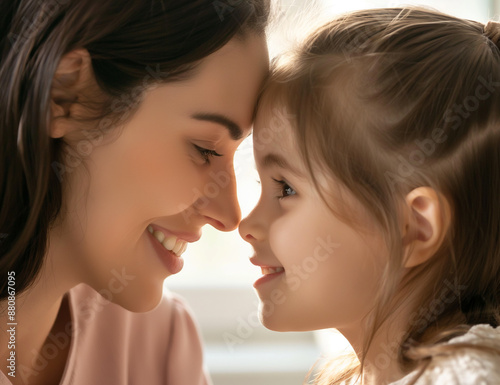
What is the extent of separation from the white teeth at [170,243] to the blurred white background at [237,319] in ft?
2.77

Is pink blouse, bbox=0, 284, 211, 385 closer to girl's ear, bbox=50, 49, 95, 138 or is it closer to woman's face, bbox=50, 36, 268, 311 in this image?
woman's face, bbox=50, 36, 268, 311

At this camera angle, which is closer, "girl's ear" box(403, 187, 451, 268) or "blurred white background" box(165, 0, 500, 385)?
"girl's ear" box(403, 187, 451, 268)

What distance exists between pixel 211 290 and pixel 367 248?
1228 mm

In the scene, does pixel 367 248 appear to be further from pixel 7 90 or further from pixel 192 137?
pixel 7 90

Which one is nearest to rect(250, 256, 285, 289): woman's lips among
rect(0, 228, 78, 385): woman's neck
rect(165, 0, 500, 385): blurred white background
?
rect(0, 228, 78, 385): woman's neck

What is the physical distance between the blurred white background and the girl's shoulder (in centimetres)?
112

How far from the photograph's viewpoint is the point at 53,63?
99 cm

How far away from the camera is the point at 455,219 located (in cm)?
106

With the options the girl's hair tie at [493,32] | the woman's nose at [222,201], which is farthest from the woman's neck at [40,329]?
the girl's hair tie at [493,32]

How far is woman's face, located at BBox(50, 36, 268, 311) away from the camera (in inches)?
43.7

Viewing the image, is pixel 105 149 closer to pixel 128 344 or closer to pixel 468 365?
pixel 128 344

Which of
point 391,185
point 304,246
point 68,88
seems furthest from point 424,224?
point 68,88

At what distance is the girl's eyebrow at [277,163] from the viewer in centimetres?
112

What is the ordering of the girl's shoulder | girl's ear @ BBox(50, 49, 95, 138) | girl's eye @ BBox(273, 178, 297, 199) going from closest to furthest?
the girl's shoulder < girl's ear @ BBox(50, 49, 95, 138) < girl's eye @ BBox(273, 178, 297, 199)
